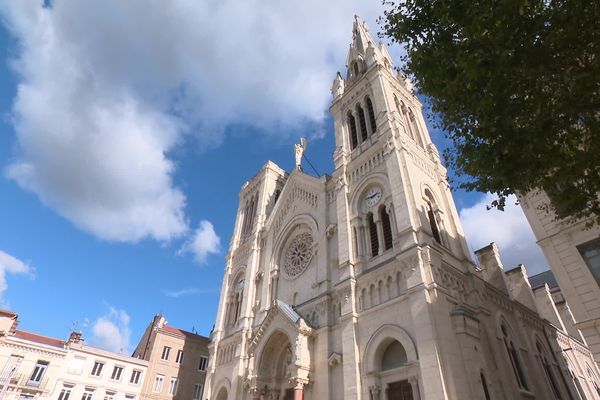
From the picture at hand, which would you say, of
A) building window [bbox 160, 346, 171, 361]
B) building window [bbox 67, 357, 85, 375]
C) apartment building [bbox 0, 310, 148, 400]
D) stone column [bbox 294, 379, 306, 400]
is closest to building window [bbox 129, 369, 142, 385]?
apartment building [bbox 0, 310, 148, 400]

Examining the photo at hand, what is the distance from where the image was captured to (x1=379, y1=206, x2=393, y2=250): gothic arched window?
20.1m

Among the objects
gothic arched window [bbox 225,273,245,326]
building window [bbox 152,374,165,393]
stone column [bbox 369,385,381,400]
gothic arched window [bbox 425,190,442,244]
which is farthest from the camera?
building window [bbox 152,374,165,393]

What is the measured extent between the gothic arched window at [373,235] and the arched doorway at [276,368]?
7.06 metres

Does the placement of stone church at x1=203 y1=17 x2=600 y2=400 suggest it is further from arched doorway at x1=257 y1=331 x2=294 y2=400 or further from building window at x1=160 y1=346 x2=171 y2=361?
building window at x1=160 y1=346 x2=171 y2=361

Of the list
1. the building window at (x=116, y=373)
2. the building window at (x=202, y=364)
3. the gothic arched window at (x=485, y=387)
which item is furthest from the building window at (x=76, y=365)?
the gothic arched window at (x=485, y=387)

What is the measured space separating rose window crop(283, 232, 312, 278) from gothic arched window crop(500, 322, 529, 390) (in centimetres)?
1175

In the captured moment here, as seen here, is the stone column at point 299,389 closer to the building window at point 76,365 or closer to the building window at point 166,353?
the building window at point 166,353

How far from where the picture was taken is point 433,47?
33.9 feet


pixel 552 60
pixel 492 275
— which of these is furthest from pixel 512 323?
pixel 552 60

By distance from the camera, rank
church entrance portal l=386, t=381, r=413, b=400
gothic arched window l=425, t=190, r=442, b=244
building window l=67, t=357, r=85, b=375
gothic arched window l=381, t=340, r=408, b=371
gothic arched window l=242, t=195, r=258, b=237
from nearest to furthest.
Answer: church entrance portal l=386, t=381, r=413, b=400, gothic arched window l=381, t=340, r=408, b=371, gothic arched window l=425, t=190, r=442, b=244, building window l=67, t=357, r=85, b=375, gothic arched window l=242, t=195, r=258, b=237

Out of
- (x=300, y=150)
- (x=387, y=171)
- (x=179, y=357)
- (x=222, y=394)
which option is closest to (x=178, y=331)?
(x=179, y=357)

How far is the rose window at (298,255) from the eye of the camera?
82.5ft

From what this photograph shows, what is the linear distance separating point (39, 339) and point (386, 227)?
97.1ft

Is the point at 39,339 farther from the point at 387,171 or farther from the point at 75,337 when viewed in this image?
the point at 387,171
